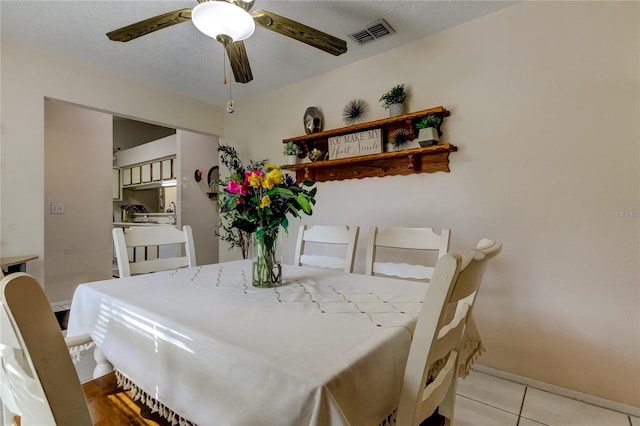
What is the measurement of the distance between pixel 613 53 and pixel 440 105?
926mm

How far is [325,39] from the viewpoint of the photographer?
1678 mm

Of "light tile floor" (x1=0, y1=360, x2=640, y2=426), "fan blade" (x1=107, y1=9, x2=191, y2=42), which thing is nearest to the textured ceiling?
Result: "fan blade" (x1=107, y1=9, x2=191, y2=42)

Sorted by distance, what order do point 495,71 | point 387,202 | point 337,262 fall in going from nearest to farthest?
point 337,262 < point 495,71 < point 387,202

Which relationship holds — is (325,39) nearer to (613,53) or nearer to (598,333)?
(613,53)

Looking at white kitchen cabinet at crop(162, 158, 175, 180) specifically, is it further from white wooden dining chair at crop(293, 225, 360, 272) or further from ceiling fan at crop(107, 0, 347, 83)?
white wooden dining chair at crop(293, 225, 360, 272)

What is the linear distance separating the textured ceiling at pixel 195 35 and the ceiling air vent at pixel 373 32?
1.6 inches

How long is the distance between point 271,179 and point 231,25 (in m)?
0.80

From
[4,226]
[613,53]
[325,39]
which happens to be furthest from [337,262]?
[4,226]

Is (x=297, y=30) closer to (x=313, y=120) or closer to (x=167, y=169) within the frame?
(x=313, y=120)

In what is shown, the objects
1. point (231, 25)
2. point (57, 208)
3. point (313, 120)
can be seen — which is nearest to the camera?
point (231, 25)

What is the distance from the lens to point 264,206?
1.20 metres

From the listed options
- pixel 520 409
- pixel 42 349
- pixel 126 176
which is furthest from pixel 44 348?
pixel 126 176

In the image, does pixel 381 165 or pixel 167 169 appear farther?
pixel 167 169

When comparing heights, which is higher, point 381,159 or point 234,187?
point 381,159
